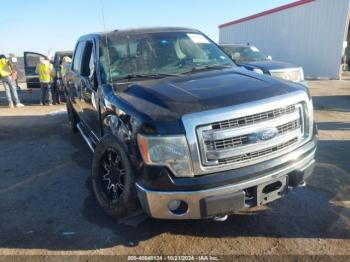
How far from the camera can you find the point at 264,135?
2828 mm

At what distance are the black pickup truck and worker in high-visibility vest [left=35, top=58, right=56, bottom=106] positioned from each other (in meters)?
8.75

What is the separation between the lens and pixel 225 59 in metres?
4.42

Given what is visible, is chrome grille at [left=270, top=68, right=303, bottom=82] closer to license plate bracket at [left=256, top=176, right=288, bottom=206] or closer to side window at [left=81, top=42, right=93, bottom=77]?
side window at [left=81, top=42, right=93, bottom=77]

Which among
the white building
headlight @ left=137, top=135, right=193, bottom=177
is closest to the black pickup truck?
headlight @ left=137, top=135, right=193, bottom=177

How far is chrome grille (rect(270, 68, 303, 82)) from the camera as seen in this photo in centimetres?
792

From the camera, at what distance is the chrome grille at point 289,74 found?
7922 mm

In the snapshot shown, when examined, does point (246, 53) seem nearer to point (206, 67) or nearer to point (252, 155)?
point (206, 67)

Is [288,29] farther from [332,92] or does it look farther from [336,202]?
[336,202]

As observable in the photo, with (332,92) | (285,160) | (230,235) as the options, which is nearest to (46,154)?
(230,235)

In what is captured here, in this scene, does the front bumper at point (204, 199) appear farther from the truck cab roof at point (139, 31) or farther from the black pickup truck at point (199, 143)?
the truck cab roof at point (139, 31)

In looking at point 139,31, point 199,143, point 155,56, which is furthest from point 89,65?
point 199,143

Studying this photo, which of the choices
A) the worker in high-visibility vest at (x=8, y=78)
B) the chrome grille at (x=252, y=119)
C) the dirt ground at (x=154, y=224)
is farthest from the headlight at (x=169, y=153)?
the worker in high-visibility vest at (x=8, y=78)

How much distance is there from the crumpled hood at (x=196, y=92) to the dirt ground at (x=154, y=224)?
51.4 inches

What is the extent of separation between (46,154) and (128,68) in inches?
123
